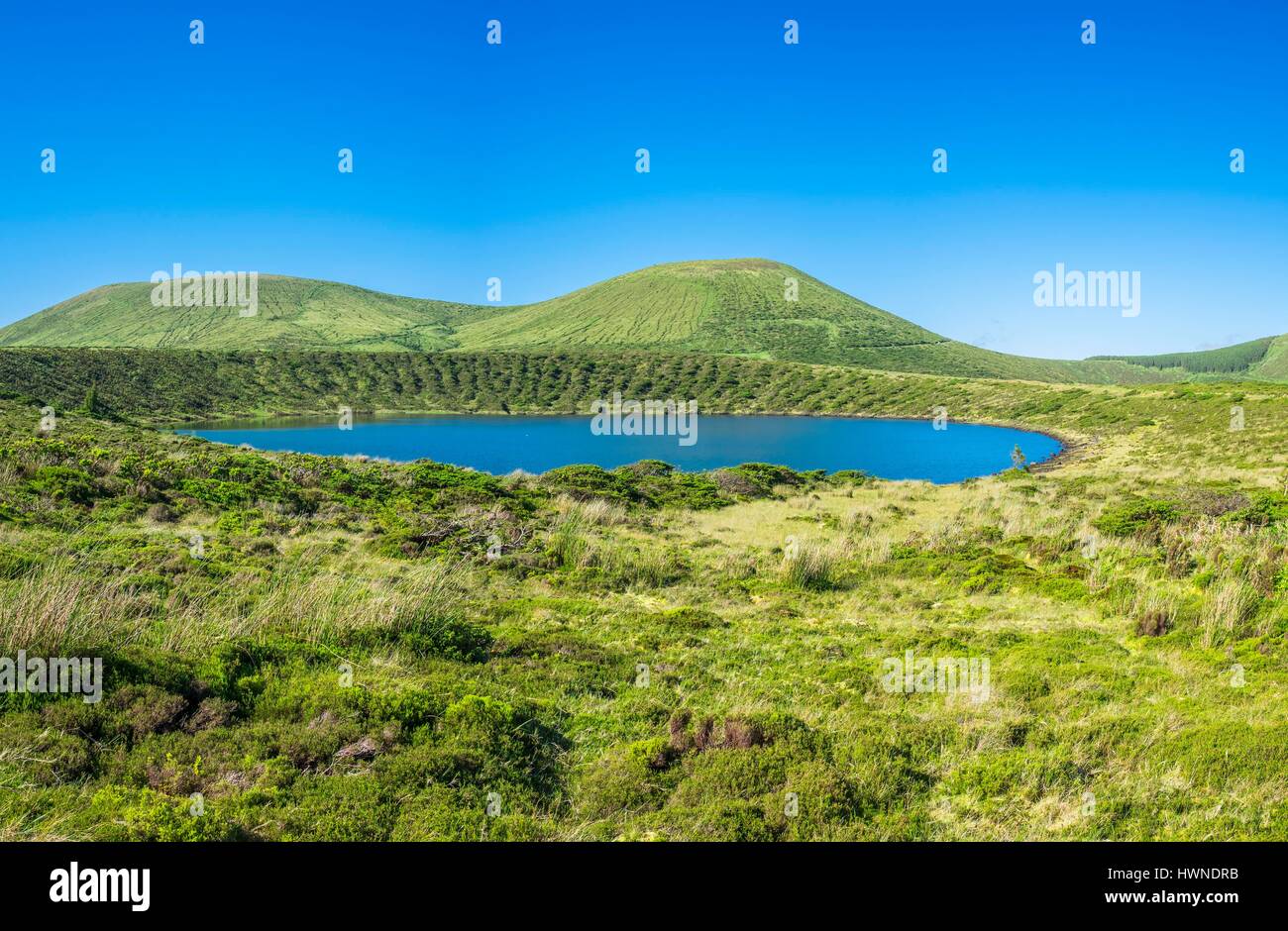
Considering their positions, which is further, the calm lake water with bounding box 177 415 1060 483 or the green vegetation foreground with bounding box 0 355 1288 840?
the calm lake water with bounding box 177 415 1060 483

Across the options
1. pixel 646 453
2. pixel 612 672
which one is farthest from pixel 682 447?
pixel 612 672

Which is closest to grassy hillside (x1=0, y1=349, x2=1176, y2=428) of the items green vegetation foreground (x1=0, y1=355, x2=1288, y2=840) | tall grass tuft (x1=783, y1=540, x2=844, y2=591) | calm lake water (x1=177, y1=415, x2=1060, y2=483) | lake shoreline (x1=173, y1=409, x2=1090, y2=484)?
lake shoreline (x1=173, y1=409, x2=1090, y2=484)

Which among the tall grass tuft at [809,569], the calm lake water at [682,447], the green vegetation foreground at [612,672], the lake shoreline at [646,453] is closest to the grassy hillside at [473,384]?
the lake shoreline at [646,453]

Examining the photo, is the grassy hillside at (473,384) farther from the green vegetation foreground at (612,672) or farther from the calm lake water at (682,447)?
the green vegetation foreground at (612,672)

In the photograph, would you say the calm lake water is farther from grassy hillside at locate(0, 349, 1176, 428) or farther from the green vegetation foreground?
Result: the green vegetation foreground

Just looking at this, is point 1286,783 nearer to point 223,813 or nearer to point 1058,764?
point 1058,764

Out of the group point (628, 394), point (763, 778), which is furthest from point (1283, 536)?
point (628, 394)
